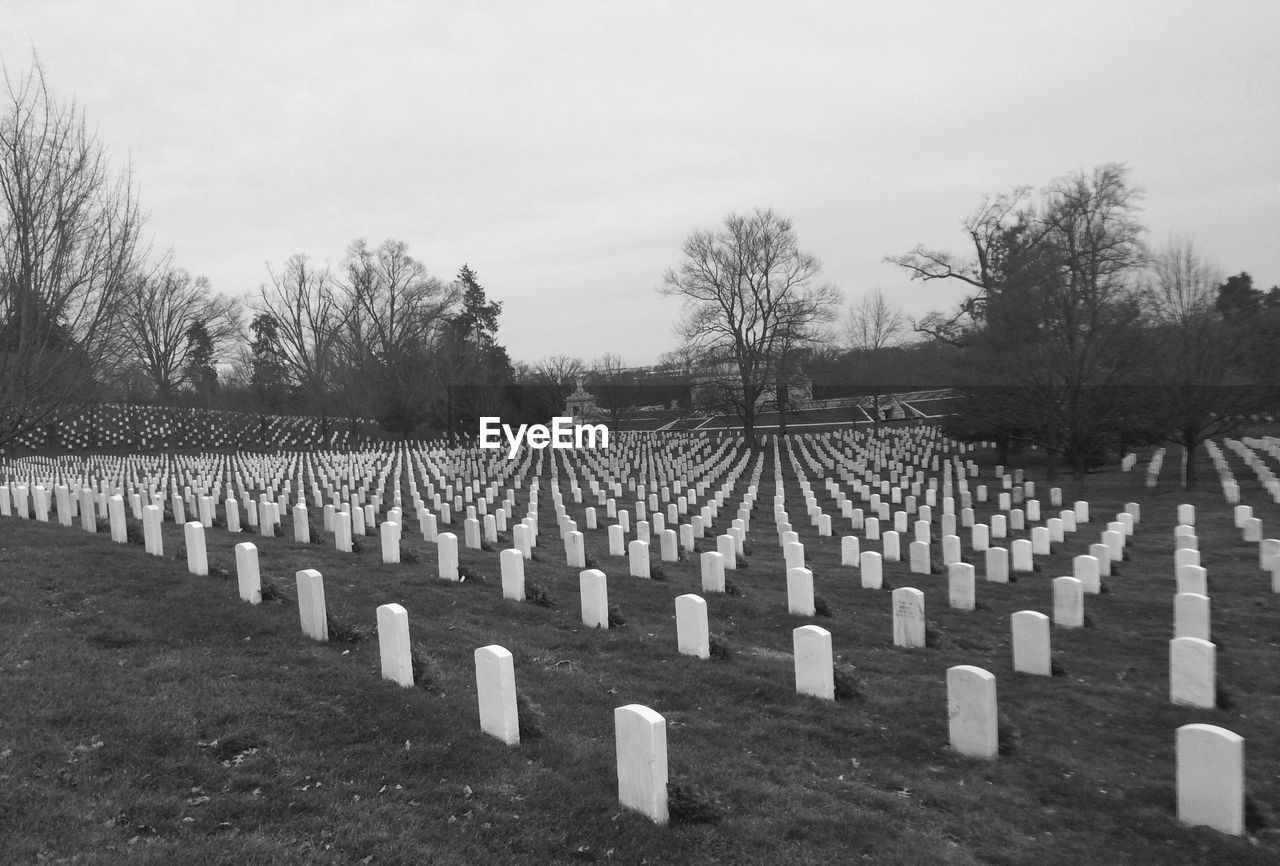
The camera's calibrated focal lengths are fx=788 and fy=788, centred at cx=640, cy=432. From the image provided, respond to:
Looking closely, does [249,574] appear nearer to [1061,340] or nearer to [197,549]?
[197,549]

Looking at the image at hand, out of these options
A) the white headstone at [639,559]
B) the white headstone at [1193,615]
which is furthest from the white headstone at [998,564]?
the white headstone at [639,559]

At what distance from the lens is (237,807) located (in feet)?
12.0

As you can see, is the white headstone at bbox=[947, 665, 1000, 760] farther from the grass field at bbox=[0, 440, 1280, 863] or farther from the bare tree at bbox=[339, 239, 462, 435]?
the bare tree at bbox=[339, 239, 462, 435]

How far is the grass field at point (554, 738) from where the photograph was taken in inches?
139

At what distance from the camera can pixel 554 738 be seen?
463 cm

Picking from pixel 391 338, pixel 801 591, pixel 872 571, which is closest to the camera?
pixel 801 591

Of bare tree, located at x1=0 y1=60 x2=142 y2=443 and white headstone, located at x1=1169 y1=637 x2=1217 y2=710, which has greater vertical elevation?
bare tree, located at x1=0 y1=60 x2=142 y2=443

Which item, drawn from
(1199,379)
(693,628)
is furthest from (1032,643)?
(1199,379)

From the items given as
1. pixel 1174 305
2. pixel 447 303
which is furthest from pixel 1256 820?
pixel 447 303

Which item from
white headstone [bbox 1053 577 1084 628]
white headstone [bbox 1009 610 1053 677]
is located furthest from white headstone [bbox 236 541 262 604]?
white headstone [bbox 1053 577 1084 628]

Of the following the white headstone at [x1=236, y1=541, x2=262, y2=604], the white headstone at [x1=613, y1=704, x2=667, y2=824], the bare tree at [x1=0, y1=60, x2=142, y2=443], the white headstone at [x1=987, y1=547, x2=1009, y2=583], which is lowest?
the white headstone at [x1=987, y1=547, x2=1009, y2=583]

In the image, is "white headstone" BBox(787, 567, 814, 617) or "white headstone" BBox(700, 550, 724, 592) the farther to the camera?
"white headstone" BBox(700, 550, 724, 592)

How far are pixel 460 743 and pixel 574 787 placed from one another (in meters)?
0.82

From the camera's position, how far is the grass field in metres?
3.53
